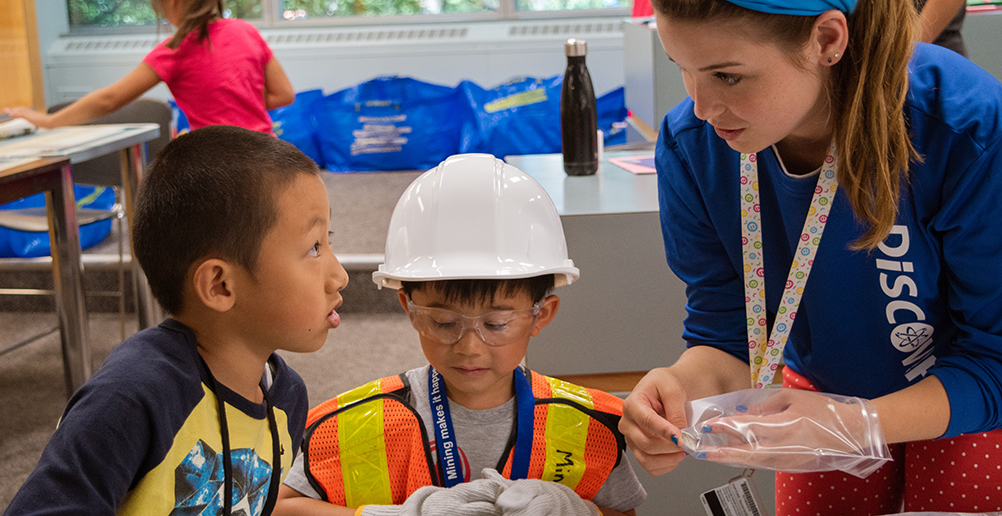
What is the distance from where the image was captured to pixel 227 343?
95 centimetres

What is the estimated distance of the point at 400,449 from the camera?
1186mm

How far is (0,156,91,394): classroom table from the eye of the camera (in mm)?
2344

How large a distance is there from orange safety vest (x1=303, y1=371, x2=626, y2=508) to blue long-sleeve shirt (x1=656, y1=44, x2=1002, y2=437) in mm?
225

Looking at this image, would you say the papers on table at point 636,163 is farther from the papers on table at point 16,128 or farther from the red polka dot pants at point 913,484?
the papers on table at point 16,128

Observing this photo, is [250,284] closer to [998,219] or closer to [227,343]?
[227,343]

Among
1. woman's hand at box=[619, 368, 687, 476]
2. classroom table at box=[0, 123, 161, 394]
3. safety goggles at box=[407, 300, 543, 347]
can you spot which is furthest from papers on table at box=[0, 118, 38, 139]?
woman's hand at box=[619, 368, 687, 476]

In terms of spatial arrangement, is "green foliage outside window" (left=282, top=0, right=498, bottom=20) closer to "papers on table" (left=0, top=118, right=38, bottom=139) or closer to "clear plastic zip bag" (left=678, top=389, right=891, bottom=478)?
"papers on table" (left=0, top=118, right=38, bottom=139)

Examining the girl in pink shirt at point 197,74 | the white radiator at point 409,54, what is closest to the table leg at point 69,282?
the girl in pink shirt at point 197,74

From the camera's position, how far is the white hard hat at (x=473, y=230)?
1.13 metres

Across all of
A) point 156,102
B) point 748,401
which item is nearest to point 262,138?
point 748,401

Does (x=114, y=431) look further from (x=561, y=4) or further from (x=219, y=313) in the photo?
(x=561, y=4)

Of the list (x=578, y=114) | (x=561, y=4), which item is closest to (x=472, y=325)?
(x=578, y=114)

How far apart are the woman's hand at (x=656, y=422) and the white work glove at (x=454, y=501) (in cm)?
19

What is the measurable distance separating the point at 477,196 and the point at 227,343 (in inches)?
15.8
